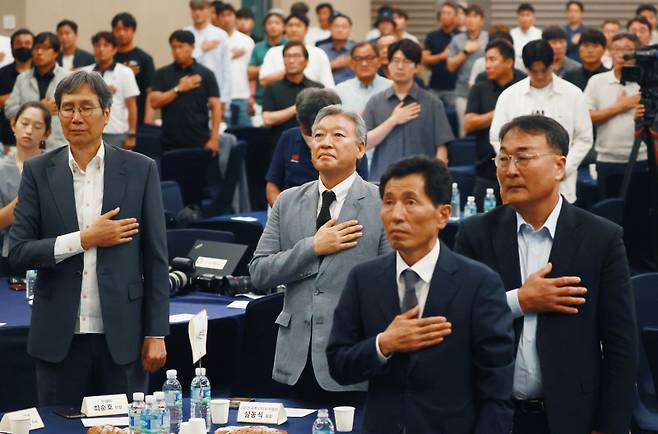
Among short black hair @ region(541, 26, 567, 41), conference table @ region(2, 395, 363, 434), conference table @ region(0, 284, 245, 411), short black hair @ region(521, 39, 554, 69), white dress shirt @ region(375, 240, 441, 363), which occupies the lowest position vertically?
conference table @ region(0, 284, 245, 411)

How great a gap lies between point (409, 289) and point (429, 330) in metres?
0.15

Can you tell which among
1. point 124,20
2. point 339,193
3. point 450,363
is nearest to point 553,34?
point 124,20

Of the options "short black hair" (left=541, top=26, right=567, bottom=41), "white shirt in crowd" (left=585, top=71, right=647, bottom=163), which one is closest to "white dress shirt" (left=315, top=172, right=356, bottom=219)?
"white shirt in crowd" (left=585, top=71, right=647, bottom=163)

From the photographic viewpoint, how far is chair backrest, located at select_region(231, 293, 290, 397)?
5.46m

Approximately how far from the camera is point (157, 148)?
39.0 feet

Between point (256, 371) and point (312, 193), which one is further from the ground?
point (312, 193)

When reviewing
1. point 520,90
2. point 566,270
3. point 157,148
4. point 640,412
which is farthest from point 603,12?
→ point 566,270

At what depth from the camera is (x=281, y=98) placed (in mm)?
10531

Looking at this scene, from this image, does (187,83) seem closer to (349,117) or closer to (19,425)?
(349,117)

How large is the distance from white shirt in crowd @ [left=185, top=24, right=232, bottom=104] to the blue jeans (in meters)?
0.46

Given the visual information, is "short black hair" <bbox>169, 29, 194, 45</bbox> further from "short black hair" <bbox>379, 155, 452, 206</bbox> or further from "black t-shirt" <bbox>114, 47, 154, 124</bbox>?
"short black hair" <bbox>379, 155, 452, 206</bbox>

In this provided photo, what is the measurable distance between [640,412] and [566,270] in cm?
180

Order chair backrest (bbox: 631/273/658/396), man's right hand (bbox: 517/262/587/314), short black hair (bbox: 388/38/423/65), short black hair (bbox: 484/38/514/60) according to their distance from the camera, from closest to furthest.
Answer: man's right hand (bbox: 517/262/587/314) → chair backrest (bbox: 631/273/658/396) → short black hair (bbox: 388/38/423/65) → short black hair (bbox: 484/38/514/60)

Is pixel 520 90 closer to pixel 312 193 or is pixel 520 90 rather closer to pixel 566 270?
pixel 312 193
